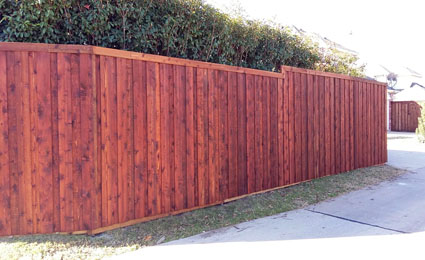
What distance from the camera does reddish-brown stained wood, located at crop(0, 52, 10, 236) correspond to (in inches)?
148

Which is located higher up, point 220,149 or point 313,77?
point 313,77

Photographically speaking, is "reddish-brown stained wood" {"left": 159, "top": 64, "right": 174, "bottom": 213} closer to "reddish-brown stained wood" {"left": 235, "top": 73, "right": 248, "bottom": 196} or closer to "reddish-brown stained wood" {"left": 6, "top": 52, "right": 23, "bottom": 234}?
"reddish-brown stained wood" {"left": 235, "top": 73, "right": 248, "bottom": 196}

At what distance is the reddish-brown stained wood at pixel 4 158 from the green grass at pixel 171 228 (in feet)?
0.58

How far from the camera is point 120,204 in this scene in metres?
4.19

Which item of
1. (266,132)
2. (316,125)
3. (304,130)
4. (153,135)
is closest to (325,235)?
(266,132)

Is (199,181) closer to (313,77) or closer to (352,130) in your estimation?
(313,77)

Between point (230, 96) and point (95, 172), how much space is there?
2.46 metres

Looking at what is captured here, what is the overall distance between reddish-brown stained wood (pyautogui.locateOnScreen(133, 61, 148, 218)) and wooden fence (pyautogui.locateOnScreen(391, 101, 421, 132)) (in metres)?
22.0

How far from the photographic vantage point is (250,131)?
225 inches

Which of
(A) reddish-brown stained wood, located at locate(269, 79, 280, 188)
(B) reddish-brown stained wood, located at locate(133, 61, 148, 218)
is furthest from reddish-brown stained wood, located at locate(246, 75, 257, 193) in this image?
(B) reddish-brown stained wood, located at locate(133, 61, 148, 218)

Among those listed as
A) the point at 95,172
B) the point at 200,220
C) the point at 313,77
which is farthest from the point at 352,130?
the point at 95,172

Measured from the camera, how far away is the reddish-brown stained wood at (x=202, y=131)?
500 centimetres

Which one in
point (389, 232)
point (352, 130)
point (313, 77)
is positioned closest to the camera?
point (389, 232)

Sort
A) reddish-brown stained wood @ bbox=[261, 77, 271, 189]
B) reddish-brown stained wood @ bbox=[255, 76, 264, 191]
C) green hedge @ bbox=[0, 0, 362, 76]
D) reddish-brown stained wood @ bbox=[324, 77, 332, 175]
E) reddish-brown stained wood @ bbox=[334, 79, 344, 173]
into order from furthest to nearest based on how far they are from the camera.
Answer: reddish-brown stained wood @ bbox=[334, 79, 344, 173] < reddish-brown stained wood @ bbox=[324, 77, 332, 175] < reddish-brown stained wood @ bbox=[261, 77, 271, 189] < reddish-brown stained wood @ bbox=[255, 76, 264, 191] < green hedge @ bbox=[0, 0, 362, 76]
